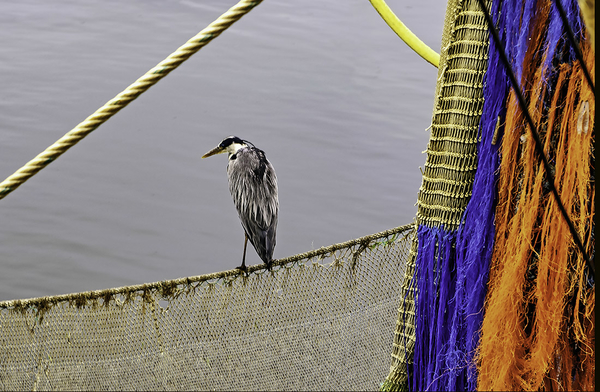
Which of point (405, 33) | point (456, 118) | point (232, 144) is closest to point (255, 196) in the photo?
point (232, 144)

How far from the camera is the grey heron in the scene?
2.52 meters

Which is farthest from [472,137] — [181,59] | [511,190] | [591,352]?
[181,59]

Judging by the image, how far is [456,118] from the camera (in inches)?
64.3

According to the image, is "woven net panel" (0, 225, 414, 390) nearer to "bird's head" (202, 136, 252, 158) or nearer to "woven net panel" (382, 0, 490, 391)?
"woven net panel" (382, 0, 490, 391)

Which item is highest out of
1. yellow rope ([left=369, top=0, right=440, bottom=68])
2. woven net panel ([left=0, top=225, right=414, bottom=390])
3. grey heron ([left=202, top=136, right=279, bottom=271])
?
yellow rope ([left=369, top=0, right=440, bottom=68])

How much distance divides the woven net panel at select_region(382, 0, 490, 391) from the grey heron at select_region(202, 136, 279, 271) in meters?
0.89

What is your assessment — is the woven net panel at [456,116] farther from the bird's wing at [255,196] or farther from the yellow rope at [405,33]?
the bird's wing at [255,196]

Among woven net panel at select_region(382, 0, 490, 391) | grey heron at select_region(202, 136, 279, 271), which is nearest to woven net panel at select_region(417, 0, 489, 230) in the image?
woven net panel at select_region(382, 0, 490, 391)

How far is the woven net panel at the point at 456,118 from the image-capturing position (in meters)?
1.59

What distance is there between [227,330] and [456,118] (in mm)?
1009

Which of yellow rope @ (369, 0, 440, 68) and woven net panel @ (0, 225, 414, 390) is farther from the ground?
yellow rope @ (369, 0, 440, 68)

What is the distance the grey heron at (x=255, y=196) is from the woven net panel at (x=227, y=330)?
32 cm

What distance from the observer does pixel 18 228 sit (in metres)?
4.23

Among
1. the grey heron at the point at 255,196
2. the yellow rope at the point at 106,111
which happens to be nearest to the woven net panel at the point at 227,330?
the grey heron at the point at 255,196
